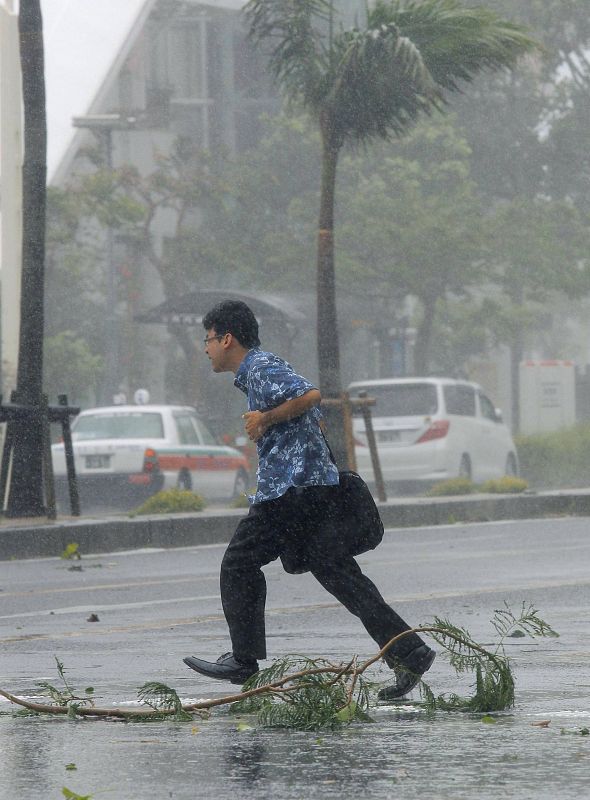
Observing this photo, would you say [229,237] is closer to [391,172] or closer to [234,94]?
[391,172]

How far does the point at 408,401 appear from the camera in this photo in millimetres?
26500

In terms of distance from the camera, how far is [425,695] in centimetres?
618

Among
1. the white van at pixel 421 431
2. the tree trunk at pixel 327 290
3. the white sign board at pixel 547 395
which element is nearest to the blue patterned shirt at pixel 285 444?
the tree trunk at pixel 327 290

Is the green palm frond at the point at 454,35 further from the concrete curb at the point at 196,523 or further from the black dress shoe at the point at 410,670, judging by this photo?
the black dress shoe at the point at 410,670

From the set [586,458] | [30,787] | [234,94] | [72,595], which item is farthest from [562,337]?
[30,787]

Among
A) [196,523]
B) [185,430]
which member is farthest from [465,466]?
[196,523]

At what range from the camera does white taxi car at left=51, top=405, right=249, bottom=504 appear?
2322 centimetres

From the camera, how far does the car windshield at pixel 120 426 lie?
23859 mm

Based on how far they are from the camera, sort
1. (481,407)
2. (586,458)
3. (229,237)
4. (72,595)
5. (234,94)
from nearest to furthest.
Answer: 1. (72,595)
2. (481,407)
3. (586,458)
4. (229,237)
5. (234,94)

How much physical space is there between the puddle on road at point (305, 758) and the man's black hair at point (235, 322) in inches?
58.3

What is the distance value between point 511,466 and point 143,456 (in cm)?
788

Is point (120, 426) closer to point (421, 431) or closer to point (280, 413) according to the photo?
point (421, 431)

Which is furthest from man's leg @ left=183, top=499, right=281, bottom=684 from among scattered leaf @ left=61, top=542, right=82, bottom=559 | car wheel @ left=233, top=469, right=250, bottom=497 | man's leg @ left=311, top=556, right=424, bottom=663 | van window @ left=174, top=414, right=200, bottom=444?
car wheel @ left=233, top=469, right=250, bottom=497

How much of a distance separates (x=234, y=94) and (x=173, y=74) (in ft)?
5.65
